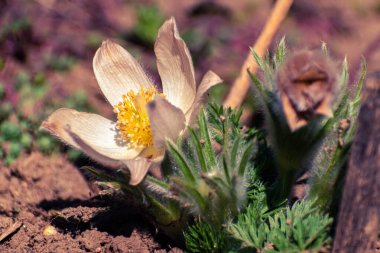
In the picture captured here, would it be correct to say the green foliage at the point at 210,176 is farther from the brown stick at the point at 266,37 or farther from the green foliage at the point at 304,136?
the brown stick at the point at 266,37

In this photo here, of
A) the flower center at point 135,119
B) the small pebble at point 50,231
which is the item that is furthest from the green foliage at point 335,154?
the small pebble at point 50,231

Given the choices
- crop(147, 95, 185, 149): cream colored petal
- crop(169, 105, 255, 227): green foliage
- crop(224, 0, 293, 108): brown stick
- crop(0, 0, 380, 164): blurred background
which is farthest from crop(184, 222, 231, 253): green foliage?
crop(0, 0, 380, 164): blurred background

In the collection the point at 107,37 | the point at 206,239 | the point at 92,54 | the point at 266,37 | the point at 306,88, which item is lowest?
the point at 206,239

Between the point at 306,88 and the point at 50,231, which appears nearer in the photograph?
the point at 306,88

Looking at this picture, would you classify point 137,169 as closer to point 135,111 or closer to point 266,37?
point 135,111

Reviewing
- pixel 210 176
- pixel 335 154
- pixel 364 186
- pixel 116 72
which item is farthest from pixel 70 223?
pixel 364 186

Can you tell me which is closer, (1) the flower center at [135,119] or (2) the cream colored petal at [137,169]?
(2) the cream colored petal at [137,169]
